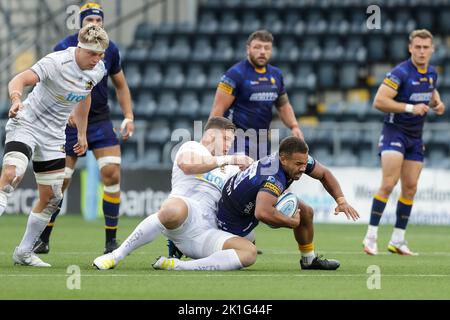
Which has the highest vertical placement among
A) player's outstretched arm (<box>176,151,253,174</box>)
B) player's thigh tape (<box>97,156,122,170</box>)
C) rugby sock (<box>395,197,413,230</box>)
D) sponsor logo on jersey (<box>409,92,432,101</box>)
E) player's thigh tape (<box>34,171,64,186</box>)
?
sponsor logo on jersey (<box>409,92,432,101</box>)

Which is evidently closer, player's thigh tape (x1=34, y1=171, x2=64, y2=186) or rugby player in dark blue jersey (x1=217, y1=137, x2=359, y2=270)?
rugby player in dark blue jersey (x1=217, y1=137, x2=359, y2=270)

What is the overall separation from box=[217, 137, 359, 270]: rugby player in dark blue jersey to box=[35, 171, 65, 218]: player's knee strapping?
4.81 ft

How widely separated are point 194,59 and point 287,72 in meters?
2.08

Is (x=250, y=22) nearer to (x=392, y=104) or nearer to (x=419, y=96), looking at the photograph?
(x=419, y=96)

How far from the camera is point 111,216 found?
11.6 metres

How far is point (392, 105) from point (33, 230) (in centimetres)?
454

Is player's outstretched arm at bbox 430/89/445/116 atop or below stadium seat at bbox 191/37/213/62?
below

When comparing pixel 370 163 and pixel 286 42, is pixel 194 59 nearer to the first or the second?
pixel 286 42

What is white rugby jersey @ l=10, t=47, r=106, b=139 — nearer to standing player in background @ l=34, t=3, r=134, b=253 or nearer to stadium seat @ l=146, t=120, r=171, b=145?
standing player in background @ l=34, t=3, r=134, b=253

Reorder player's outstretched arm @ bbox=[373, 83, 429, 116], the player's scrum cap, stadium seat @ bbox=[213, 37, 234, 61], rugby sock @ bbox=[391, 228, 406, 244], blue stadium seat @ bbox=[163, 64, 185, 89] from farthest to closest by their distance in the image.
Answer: stadium seat @ bbox=[213, 37, 234, 61] → blue stadium seat @ bbox=[163, 64, 185, 89] → rugby sock @ bbox=[391, 228, 406, 244] → player's outstretched arm @ bbox=[373, 83, 429, 116] → the player's scrum cap

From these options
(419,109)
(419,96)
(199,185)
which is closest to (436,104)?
(419,96)

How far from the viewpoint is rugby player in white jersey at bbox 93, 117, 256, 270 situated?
9172 mm

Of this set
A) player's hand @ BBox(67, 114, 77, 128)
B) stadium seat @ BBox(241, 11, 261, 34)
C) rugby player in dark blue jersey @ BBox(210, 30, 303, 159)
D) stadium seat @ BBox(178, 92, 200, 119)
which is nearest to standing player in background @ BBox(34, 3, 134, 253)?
player's hand @ BBox(67, 114, 77, 128)
